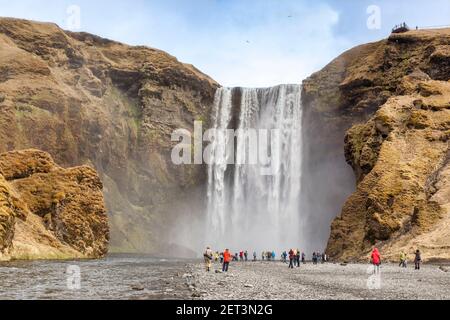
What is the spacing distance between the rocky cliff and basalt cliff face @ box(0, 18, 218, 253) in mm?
24310

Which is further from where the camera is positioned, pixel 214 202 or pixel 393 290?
pixel 214 202

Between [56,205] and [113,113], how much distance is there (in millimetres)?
45160

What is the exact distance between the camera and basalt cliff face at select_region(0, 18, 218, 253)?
87.9 metres

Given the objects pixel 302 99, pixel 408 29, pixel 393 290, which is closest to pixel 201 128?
pixel 302 99

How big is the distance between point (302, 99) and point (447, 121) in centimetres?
3879

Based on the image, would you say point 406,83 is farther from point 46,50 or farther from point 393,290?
point 46,50

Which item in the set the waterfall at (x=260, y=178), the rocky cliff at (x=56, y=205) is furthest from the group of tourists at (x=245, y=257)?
the waterfall at (x=260, y=178)

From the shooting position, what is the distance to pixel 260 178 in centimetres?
8994

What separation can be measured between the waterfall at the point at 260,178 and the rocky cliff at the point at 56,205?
31.2 m

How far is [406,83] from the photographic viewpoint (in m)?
63.0

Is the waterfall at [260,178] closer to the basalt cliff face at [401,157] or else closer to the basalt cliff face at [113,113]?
the basalt cliff face at [113,113]

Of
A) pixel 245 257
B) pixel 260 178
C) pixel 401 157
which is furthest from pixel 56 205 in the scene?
pixel 260 178

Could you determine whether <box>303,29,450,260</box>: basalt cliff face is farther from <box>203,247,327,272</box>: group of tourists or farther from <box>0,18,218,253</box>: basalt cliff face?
<box>0,18,218,253</box>: basalt cliff face
